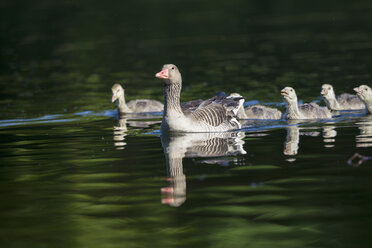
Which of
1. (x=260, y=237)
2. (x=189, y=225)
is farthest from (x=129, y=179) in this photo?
(x=260, y=237)

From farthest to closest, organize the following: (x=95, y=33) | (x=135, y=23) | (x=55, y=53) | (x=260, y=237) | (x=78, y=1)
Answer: (x=78, y=1)
(x=135, y=23)
(x=95, y=33)
(x=55, y=53)
(x=260, y=237)

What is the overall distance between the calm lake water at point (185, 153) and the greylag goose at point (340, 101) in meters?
1.19

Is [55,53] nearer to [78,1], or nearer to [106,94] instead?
[106,94]

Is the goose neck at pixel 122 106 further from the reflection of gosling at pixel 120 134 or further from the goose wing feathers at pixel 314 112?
the goose wing feathers at pixel 314 112

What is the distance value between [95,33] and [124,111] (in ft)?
72.4

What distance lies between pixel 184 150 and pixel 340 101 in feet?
26.4

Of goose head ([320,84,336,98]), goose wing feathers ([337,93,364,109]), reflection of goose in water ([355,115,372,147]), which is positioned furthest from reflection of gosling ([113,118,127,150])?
goose wing feathers ([337,93,364,109])

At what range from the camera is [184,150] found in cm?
1444

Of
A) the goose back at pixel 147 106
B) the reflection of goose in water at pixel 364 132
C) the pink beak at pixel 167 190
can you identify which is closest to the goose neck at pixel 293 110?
the reflection of goose in water at pixel 364 132

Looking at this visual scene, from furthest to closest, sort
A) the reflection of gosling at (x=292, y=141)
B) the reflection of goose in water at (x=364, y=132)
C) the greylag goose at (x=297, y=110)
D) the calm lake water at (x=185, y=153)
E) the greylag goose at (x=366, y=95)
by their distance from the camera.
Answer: the greylag goose at (x=366, y=95)
the greylag goose at (x=297, y=110)
the reflection of goose in water at (x=364, y=132)
the reflection of gosling at (x=292, y=141)
the calm lake water at (x=185, y=153)

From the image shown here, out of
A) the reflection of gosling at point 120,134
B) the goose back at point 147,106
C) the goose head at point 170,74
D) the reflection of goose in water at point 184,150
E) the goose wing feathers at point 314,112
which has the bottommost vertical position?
the reflection of goose in water at point 184,150

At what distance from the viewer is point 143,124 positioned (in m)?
19.8

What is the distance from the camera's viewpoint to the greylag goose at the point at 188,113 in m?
16.3

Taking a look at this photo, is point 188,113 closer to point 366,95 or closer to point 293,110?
point 293,110
